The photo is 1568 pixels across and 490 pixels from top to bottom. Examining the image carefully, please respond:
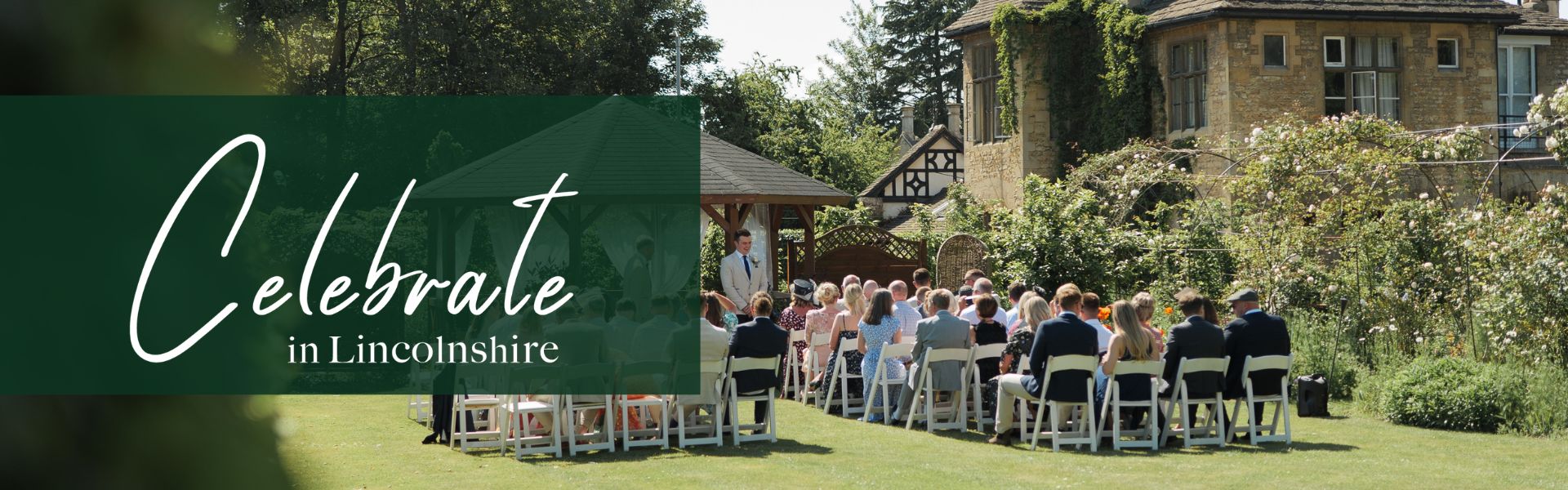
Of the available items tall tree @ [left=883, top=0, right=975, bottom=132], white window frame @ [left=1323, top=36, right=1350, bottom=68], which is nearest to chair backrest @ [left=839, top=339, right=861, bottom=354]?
white window frame @ [left=1323, top=36, right=1350, bottom=68]

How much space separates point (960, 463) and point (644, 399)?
2771 mm

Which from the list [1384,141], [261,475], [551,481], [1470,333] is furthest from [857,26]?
[261,475]

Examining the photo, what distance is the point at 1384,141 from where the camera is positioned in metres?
19.6

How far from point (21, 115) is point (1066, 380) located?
10.2 m

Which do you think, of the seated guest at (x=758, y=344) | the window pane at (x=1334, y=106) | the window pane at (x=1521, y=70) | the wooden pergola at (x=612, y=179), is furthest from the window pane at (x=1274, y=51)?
the seated guest at (x=758, y=344)

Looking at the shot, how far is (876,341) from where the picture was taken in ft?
43.6

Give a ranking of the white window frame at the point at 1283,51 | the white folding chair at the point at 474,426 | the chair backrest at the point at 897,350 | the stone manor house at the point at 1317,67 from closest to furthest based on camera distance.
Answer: the white folding chair at the point at 474,426, the chair backrest at the point at 897,350, the stone manor house at the point at 1317,67, the white window frame at the point at 1283,51

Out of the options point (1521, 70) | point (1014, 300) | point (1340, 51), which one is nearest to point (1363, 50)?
point (1340, 51)

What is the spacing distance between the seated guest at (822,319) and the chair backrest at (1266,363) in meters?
4.55

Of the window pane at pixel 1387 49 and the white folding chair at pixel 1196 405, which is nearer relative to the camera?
the white folding chair at pixel 1196 405

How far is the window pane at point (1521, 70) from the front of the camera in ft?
104

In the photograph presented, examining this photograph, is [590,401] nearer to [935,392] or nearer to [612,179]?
[935,392]
